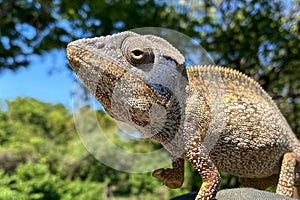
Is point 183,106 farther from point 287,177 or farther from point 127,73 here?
point 287,177

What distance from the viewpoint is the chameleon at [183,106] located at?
1.75 metres

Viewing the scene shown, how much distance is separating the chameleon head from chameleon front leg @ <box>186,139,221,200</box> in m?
0.22

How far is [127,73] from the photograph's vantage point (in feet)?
5.70

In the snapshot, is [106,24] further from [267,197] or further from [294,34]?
[267,197]

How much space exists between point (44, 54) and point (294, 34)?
13.5 feet

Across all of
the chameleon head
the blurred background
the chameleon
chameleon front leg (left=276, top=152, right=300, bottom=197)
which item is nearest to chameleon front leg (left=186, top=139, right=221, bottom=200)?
the chameleon

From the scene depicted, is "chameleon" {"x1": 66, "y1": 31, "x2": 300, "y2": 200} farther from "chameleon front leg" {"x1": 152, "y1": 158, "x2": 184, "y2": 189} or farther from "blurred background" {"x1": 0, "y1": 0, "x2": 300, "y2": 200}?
"blurred background" {"x1": 0, "y1": 0, "x2": 300, "y2": 200}

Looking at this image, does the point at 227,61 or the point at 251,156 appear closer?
the point at 251,156

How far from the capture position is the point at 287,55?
6551 mm

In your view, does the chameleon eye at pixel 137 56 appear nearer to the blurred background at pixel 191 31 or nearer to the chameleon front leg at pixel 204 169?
the chameleon front leg at pixel 204 169

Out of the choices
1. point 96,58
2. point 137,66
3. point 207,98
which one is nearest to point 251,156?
point 207,98

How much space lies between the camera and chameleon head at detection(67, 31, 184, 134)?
5.70ft

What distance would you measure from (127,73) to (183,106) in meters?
0.33

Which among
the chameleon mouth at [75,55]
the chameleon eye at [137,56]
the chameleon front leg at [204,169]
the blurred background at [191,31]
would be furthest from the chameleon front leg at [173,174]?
the blurred background at [191,31]
